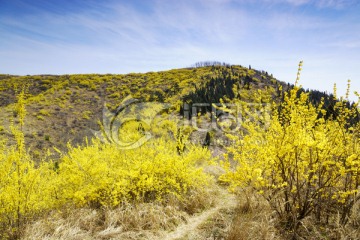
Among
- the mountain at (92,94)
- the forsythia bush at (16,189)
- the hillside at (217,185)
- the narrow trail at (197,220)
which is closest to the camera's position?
the hillside at (217,185)

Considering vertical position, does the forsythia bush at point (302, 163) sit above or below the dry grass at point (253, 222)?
above

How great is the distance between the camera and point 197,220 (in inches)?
203

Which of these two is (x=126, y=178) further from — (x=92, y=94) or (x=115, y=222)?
(x=92, y=94)

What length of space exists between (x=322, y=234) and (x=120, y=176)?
4.12m

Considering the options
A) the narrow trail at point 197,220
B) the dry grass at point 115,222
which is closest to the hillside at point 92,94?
the narrow trail at point 197,220

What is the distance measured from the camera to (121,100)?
102ft

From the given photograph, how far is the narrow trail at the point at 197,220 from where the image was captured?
4.64 meters

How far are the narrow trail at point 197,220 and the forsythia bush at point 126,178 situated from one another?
0.64m

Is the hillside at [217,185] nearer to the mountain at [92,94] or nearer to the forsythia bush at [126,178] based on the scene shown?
the forsythia bush at [126,178]

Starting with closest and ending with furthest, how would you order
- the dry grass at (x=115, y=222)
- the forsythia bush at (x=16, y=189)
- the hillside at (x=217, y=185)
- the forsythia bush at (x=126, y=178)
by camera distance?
the hillside at (x=217, y=185)
the forsythia bush at (x=16, y=189)
the dry grass at (x=115, y=222)
the forsythia bush at (x=126, y=178)

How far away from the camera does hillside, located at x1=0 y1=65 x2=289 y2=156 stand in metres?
19.7

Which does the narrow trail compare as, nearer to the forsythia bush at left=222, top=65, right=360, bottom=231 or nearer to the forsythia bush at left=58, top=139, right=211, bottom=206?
the forsythia bush at left=58, top=139, right=211, bottom=206

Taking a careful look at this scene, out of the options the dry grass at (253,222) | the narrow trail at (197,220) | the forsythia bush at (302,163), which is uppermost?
the forsythia bush at (302,163)

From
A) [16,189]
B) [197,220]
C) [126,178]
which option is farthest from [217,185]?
[16,189]
